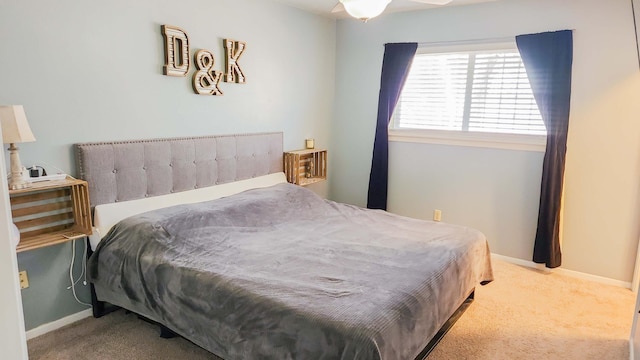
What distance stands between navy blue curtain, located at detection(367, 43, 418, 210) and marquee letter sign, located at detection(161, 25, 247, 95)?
5.04ft

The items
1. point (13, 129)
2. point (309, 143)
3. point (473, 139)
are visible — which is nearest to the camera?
point (13, 129)

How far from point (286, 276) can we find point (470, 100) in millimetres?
2784

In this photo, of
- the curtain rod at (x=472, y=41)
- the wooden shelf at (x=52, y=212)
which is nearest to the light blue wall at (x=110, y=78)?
the wooden shelf at (x=52, y=212)

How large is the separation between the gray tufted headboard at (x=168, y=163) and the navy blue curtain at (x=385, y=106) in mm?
1180

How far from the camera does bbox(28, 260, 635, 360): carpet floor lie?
2434mm

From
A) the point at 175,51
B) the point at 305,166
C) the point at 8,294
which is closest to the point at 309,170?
the point at 305,166

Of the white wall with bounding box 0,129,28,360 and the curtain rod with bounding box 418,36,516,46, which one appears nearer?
the white wall with bounding box 0,129,28,360

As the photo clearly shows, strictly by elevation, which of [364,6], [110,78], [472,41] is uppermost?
[472,41]

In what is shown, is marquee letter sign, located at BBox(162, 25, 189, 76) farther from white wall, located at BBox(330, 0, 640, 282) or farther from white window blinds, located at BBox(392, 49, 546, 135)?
white window blinds, located at BBox(392, 49, 546, 135)

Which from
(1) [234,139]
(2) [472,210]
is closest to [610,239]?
(2) [472,210]

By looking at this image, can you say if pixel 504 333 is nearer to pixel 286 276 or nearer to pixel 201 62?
pixel 286 276

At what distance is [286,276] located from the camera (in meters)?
2.21

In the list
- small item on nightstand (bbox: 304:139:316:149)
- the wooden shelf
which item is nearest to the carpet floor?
the wooden shelf

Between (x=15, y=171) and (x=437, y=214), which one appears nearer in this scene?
(x=15, y=171)
